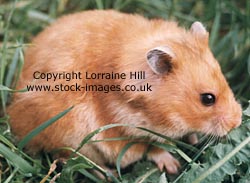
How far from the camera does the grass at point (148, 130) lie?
205 inches

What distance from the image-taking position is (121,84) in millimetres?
5367

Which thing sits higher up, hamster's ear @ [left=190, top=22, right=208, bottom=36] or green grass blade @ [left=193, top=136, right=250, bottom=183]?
hamster's ear @ [left=190, top=22, right=208, bottom=36]

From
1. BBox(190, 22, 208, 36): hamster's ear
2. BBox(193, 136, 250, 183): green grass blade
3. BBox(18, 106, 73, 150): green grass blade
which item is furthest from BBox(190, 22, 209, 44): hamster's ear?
BBox(18, 106, 73, 150): green grass blade

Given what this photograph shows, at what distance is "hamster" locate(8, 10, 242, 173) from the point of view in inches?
205

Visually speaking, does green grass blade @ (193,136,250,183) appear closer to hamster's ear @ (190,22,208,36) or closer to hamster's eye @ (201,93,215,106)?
hamster's eye @ (201,93,215,106)

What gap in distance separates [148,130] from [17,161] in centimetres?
137

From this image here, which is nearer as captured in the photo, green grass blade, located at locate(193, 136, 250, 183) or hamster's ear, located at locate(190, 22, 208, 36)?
green grass blade, located at locate(193, 136, 250, 183)

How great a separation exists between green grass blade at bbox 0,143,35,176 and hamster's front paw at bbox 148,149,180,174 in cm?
133

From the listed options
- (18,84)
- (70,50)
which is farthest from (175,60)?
(18,84)

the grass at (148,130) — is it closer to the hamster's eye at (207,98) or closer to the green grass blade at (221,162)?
the green grass blade at (221,162)

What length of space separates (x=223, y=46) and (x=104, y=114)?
2310 millimetres

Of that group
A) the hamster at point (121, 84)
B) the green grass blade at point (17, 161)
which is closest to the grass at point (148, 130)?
the green grass blade at point (17, 161)

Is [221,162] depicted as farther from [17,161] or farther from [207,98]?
[17,161]

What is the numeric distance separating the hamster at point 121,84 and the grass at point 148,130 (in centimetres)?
18
